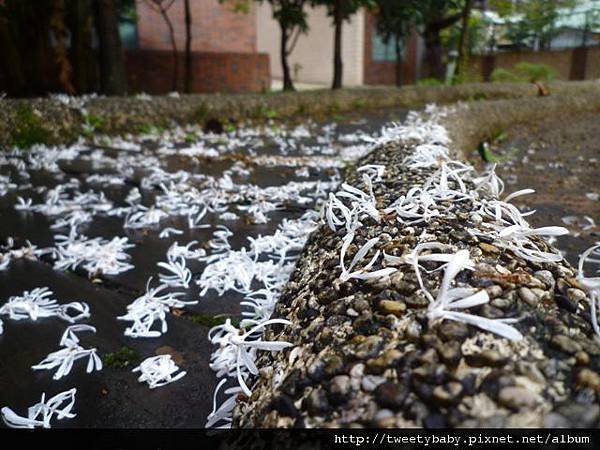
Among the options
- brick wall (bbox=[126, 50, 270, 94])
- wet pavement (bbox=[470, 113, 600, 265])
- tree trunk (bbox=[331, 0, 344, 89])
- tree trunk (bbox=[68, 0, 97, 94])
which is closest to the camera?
wet pavement (bbox=[470, 113, 600, 265])

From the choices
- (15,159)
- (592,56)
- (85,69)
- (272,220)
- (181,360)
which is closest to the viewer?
(181,360)

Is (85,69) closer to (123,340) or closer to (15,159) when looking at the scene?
(15,159)

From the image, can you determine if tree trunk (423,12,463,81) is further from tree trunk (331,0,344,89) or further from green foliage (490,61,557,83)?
tree trunk (331,0,344,89)

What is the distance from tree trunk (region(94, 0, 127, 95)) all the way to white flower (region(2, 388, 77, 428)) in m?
7.32

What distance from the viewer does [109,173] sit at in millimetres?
4207

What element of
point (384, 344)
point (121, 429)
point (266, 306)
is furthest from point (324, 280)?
point (121, 429)

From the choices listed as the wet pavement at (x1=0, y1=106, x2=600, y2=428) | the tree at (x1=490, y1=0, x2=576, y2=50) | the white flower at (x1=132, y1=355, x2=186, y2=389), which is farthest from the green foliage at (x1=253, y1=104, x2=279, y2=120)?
the tree at (x1=490, y1=0, x2=576, y2=50)

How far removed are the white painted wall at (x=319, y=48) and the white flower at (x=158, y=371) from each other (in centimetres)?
1777

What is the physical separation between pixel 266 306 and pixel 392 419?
1058 millimetres

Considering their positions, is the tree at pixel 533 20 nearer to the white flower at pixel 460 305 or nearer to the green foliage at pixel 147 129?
the green foliage at pixel 147 129

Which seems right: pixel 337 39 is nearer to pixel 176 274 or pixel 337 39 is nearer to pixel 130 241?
pixel 130 241

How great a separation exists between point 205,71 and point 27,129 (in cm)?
937

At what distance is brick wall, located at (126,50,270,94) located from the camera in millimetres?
13164

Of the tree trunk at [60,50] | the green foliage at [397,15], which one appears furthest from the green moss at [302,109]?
the green foliage at [397,15]
